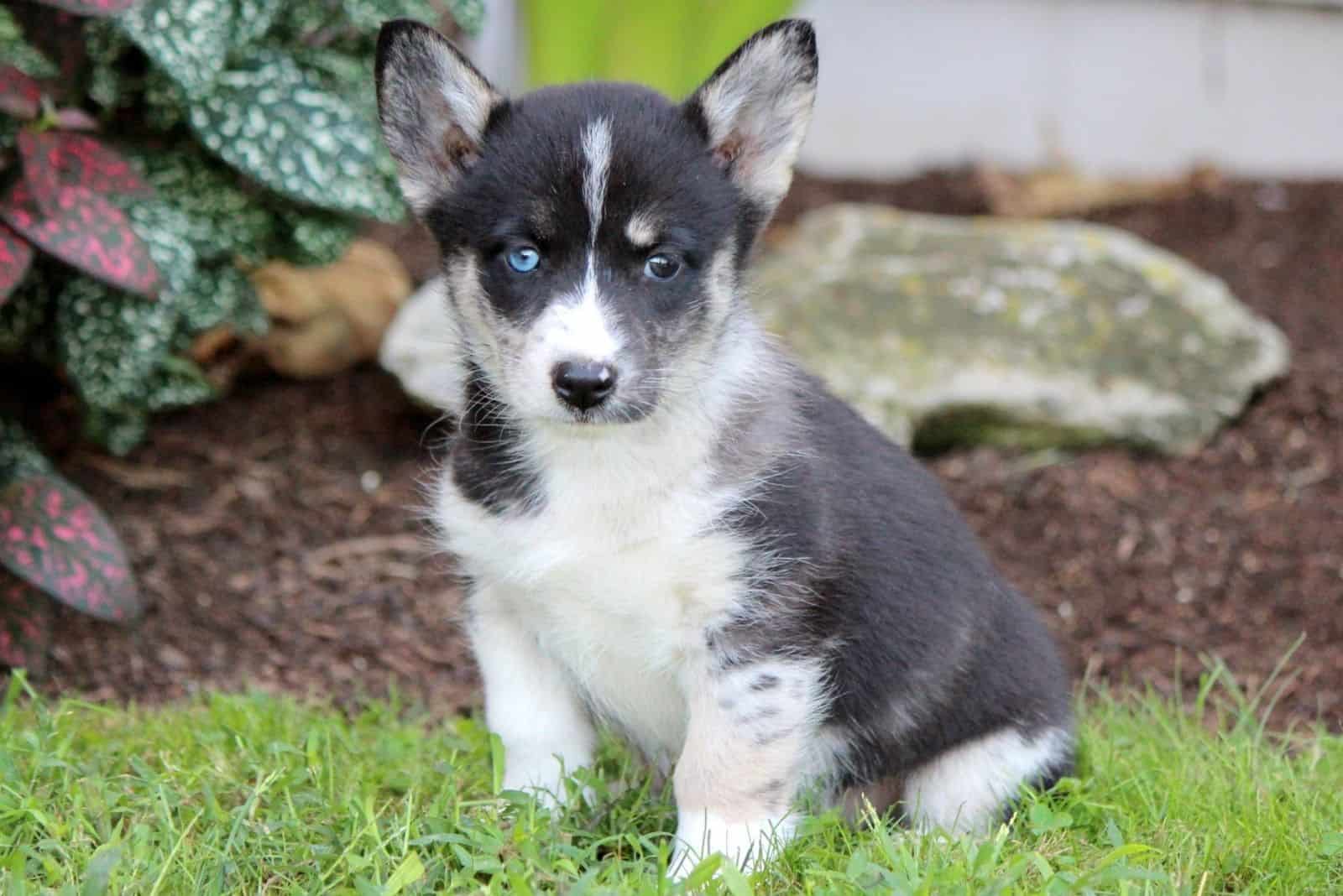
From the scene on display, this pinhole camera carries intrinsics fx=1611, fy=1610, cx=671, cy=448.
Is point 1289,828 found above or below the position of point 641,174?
below

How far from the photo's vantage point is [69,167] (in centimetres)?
450

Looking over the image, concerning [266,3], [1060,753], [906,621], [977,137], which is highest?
[266,3]

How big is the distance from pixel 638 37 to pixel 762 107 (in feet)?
13.6

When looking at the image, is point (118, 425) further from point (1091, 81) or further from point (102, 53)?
point (1091, 81)

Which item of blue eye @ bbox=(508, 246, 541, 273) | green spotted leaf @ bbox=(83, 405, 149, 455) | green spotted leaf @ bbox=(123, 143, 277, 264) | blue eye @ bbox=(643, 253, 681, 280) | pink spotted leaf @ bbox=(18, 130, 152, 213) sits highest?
blue eye @ bbox=(508, 246, 541, 273)

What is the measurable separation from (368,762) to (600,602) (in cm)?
89

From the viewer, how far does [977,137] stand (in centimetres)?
986

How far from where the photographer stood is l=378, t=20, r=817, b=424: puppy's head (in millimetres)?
3275

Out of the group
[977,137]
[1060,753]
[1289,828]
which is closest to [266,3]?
[1060,753]

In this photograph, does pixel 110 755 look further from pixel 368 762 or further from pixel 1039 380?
pixel 1039 380

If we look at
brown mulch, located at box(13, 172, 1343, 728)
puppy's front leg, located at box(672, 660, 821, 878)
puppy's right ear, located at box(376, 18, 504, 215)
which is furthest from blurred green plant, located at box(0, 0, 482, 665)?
puppy's front leg, located at box(672, 660, 821, 878)

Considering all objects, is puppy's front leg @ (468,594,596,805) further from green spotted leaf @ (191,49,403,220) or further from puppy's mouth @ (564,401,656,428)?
green spotted leaf @ (191,49,403,220)

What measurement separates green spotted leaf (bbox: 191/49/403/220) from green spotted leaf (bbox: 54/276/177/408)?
0.51 metres

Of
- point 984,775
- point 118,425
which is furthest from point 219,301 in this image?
point 984,775
